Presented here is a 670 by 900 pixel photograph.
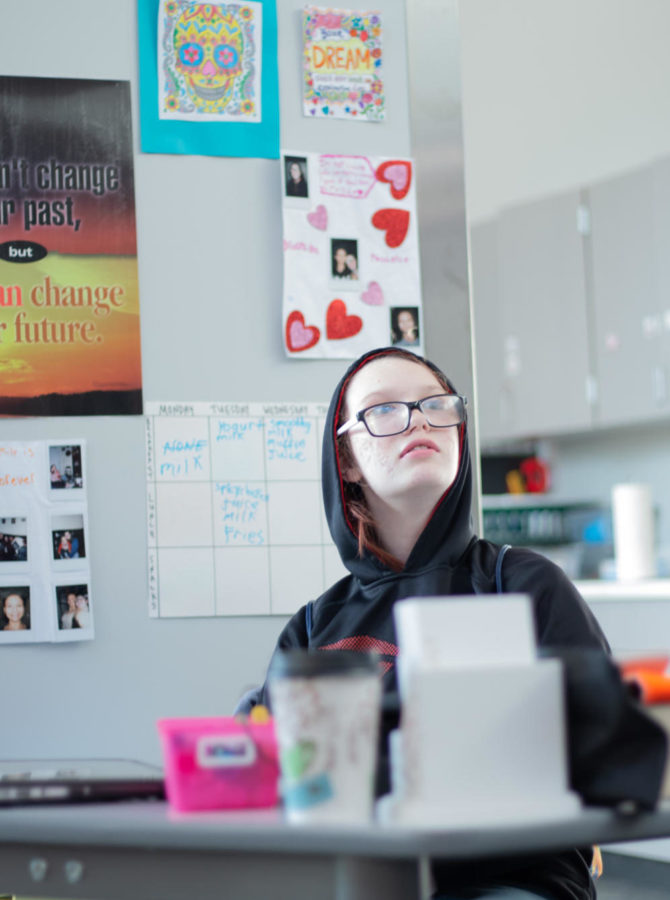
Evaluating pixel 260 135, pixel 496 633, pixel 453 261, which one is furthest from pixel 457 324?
pixel 496 633

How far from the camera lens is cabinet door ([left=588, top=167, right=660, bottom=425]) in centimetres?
456

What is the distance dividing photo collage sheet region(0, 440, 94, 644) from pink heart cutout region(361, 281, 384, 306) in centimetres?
57

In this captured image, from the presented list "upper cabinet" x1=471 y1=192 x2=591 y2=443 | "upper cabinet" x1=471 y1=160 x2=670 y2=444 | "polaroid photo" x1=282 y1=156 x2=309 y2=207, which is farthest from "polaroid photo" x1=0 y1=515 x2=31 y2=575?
"upper cabinet" x1=471 y1=192 x2=591 y2=443

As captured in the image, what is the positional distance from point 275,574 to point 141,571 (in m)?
0.22

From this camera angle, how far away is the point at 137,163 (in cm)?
185

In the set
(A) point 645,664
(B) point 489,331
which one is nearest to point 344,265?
(A) point 645,664

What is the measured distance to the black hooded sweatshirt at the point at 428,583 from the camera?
139cm

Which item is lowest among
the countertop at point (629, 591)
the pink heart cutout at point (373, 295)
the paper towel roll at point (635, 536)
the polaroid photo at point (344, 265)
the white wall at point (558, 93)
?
the countertop at point (629, 591)

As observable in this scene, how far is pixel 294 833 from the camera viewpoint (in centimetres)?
75

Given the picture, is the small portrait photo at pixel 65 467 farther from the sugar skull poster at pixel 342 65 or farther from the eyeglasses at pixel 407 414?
the sugar skull poster at pixel 342 65

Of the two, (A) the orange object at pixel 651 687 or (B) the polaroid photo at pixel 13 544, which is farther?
(B) the polaroid photo at pixel 13 544

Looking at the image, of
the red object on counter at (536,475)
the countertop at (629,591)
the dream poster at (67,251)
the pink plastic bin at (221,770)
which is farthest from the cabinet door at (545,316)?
the pink plastic bin at (221,770)

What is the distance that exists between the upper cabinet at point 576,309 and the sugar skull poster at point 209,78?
2971 mm

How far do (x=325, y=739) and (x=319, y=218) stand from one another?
1292 millimetres
